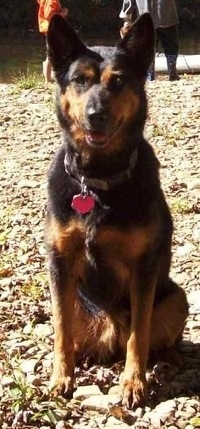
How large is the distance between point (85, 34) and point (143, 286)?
3028 cm

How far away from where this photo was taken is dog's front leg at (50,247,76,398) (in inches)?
154

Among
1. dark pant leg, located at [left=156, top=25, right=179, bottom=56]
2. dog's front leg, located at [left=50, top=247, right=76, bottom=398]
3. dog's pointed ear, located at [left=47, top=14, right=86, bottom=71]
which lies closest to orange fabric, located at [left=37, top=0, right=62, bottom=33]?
dark pant leg, located at [left=156, top=25, right=179, bottom=56]

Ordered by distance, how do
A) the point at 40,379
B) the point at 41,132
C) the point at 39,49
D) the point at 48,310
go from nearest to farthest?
1. the point at 40,379
2. the point at 48,310
3. the point at 41,132
4. the point at 39,49

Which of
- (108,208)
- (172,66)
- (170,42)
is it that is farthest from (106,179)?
(170,42)

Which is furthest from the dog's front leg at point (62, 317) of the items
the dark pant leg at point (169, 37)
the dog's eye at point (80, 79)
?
the dark pant leg at point (169, 37)

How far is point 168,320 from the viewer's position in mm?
4121

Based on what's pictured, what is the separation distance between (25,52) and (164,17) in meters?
12.8

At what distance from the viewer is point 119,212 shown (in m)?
3.83

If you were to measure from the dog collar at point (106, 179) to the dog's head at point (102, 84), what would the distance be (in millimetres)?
110

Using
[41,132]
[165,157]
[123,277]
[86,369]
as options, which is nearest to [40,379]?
[86,369]

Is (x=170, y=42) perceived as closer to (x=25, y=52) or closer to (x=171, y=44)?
(x=171, y=44)

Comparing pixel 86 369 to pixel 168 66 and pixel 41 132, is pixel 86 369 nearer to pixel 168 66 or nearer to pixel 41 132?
pixel 41 132

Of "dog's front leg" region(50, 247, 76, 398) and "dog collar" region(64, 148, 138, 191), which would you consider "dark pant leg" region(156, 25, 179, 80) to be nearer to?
"dog collar" region(64, 148, 138, 191)

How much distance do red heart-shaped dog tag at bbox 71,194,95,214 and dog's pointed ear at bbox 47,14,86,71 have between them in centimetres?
67
